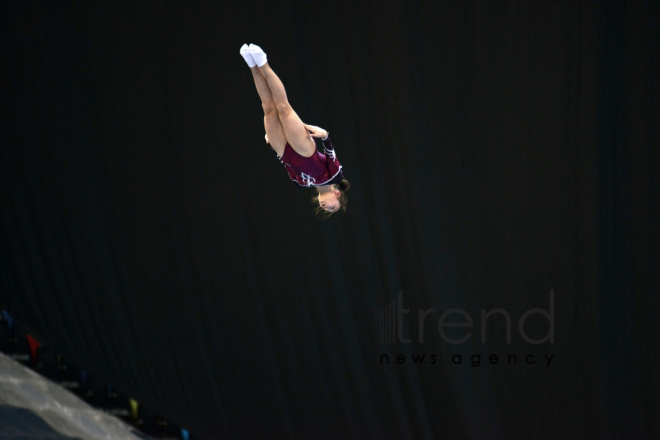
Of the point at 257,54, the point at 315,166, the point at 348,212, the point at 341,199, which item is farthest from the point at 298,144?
the point at 348,212

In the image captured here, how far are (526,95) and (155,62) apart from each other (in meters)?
2.68

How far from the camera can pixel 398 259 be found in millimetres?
4664

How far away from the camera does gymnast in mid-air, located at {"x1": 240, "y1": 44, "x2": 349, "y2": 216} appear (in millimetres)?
3332

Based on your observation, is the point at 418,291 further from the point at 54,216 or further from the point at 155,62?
the point at 54,216

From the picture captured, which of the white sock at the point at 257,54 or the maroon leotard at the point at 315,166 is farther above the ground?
the white sock at the point at 257,54

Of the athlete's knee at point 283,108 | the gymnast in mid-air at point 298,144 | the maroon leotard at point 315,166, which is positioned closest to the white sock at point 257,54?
the gymnast in mid-air at point 298,144

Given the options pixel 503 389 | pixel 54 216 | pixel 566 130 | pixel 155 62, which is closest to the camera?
pixel 566 130

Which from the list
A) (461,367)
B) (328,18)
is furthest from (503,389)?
(328,18)

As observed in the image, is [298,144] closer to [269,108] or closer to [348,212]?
[269,108]

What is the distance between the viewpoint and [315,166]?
348 centimetres

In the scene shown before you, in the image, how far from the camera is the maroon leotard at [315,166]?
347cm

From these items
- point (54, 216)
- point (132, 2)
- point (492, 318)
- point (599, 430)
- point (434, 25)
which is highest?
point (132, 2)

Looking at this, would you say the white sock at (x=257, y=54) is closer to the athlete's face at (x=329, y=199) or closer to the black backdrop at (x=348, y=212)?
the athlete's face at (x=329, y=199)

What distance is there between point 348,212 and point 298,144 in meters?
1.37
